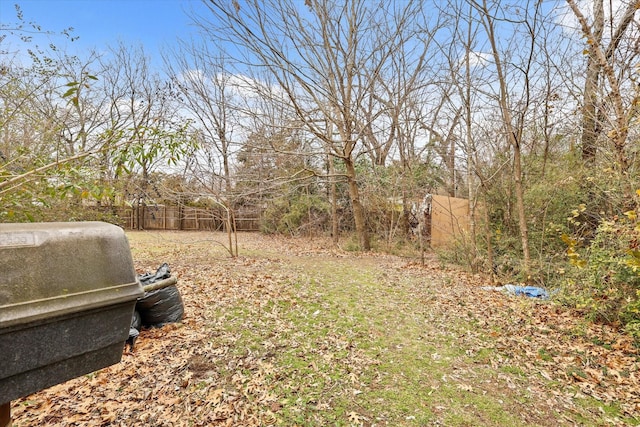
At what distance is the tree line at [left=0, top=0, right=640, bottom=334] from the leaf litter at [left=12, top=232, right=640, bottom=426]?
95cm

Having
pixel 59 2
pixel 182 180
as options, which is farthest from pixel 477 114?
pixel 182 180

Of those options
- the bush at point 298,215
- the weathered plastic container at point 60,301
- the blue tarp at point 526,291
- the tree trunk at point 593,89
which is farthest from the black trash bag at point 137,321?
the bush at point 298,215

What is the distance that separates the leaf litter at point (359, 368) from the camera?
229cm

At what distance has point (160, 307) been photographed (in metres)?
3.63

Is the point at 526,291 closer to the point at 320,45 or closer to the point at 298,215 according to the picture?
the point at 320,45

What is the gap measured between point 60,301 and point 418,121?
8.37m

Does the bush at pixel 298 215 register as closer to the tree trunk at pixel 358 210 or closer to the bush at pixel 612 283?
the tree trunk at pixel 358 210

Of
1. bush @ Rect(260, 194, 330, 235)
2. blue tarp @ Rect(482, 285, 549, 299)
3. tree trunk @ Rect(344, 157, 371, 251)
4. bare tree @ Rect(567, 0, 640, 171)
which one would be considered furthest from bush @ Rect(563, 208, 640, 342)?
bush @ Rect(260, 194, 330, 235)

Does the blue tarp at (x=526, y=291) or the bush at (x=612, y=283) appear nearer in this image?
the bush at (x=612, y=283)

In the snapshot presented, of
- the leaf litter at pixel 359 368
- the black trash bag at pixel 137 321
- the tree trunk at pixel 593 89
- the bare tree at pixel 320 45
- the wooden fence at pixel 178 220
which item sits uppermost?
the bare tree at pixel 320 45

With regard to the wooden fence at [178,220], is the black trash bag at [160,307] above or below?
below

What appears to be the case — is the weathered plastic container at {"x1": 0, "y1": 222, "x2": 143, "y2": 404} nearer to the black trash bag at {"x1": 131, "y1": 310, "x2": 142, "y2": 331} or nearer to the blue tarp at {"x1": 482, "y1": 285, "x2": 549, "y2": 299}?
the black trash bag at {"x1": 131, "y1": 310, "x2": 142, "y2": 331}

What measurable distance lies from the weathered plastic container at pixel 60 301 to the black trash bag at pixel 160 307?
3.04 m

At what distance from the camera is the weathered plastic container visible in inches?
27.3
